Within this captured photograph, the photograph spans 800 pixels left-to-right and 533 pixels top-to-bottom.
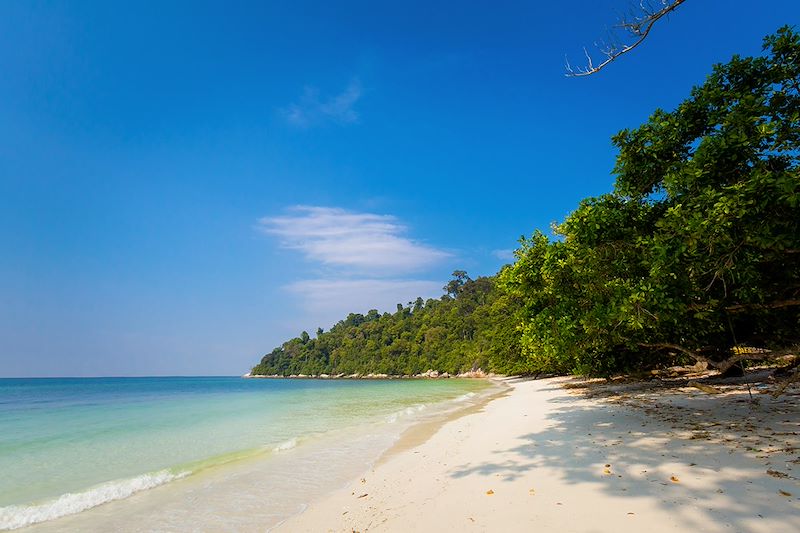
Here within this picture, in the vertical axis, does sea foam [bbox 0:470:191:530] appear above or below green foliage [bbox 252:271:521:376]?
Answer: below

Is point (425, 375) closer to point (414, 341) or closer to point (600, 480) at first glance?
point (414, 341)

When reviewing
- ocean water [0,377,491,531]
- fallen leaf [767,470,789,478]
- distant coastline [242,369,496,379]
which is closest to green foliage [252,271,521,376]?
distant coastline [242,369,496,379]

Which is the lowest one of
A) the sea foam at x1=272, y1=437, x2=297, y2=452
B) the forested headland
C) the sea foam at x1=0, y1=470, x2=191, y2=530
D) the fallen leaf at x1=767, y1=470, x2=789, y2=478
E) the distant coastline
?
the distant coastline

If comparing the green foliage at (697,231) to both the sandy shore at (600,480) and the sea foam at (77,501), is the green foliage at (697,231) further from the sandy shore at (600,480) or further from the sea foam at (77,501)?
the sea foam at (77,501)

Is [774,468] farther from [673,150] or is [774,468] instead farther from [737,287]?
[673,150]

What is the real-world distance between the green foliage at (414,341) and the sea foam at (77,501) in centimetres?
7175

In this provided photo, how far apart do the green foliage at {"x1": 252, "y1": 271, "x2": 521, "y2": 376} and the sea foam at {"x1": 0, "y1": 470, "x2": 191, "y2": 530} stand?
71.7 meters

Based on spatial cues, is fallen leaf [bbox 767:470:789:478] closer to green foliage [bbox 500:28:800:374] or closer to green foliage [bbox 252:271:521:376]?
green foliage [bbox 500:28:800:374]

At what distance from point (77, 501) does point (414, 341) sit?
118554 mm

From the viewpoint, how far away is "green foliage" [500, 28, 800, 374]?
6.66 meters

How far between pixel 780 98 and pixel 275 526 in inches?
465

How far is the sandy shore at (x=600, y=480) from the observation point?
15.2 ft

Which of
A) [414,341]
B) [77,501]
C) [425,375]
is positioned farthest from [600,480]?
[414,341]

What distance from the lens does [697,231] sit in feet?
21.8
